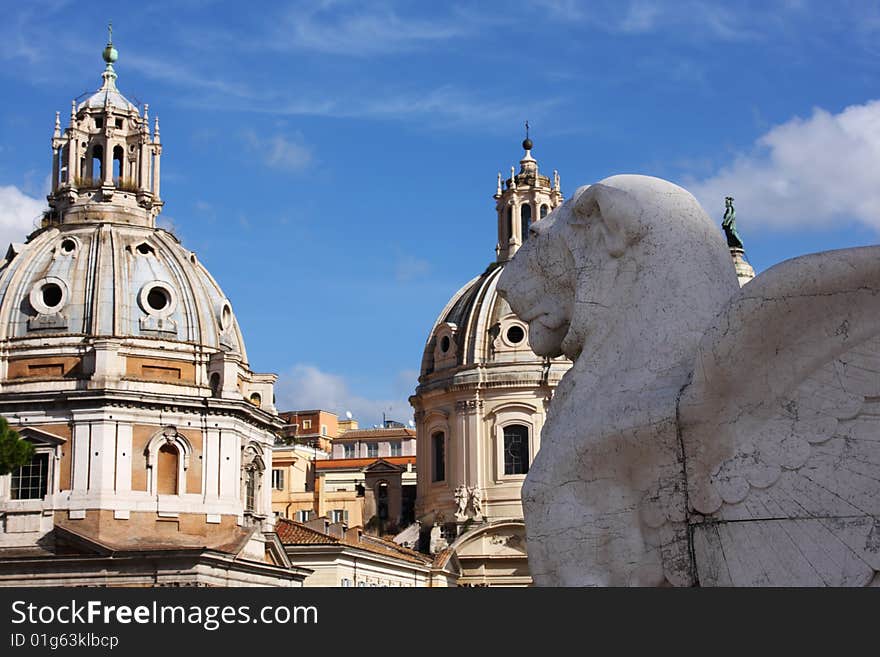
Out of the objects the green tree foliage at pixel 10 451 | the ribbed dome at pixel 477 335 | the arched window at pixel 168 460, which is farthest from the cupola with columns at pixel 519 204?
the green tree foliage at pixel 10 451

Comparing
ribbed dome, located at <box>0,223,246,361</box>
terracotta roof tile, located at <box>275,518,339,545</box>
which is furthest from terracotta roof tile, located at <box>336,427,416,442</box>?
ribbed dome, located at <box>0,223,246,361</box>

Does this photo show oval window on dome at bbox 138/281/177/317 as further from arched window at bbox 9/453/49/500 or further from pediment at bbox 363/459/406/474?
pediment at bbox 363/459/406/474

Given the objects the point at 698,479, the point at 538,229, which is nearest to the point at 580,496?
the point at 698,479

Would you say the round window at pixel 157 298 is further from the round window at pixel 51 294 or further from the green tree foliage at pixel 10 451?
the green tree foliage at pixel 10 451

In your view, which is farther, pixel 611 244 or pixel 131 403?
pixel 131 403

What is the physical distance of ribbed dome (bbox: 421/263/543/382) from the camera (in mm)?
60250

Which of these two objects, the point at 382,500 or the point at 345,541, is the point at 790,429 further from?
the point at 382,500

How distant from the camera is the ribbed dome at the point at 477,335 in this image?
6025 centimetres

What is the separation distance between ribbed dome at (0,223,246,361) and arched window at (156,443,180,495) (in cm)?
372

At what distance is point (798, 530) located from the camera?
7.38 metres

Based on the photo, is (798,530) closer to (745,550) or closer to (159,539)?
(745,550)

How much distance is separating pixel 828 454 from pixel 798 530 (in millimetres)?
401

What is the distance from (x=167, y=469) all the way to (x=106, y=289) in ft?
20.1
